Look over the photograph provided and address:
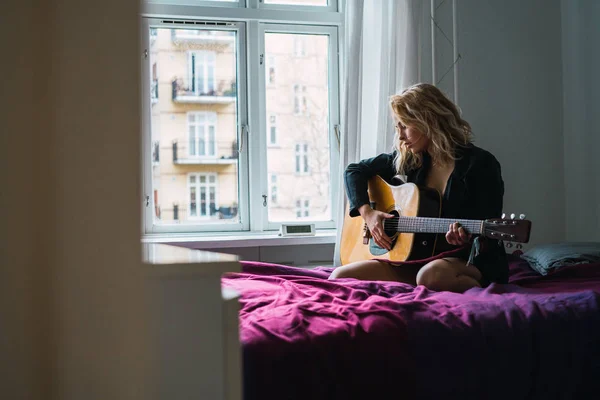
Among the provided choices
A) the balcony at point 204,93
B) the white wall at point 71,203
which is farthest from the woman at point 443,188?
the white wall at point 71,203

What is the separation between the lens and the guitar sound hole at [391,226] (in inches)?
86.2

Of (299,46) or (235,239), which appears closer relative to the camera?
(235,239)

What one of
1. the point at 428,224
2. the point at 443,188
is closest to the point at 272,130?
the point at 443,188

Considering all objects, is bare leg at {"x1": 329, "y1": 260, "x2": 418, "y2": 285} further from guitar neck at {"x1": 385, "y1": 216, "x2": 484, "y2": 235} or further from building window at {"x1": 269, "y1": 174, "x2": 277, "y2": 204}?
building window at {"x1": 269, "y1": 174, "x2": 277, "y2": 204}

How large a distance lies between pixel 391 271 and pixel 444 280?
0.25 m

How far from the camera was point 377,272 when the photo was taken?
82.7 inches

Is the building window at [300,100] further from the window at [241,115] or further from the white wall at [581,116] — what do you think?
the white wall at [581,116]

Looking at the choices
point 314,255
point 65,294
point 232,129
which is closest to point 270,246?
point 314,255

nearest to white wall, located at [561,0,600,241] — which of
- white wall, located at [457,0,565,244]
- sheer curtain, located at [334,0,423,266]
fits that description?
white wall, located at [457,0,565,244]

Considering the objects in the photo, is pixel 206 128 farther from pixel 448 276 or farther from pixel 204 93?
pixel 448 276

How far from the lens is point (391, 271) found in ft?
6.93

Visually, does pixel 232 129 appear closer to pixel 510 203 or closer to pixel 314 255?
pixel 314 255

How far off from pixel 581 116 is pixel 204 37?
6.56 ft

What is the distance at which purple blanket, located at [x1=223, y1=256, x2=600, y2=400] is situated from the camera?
1211mm
